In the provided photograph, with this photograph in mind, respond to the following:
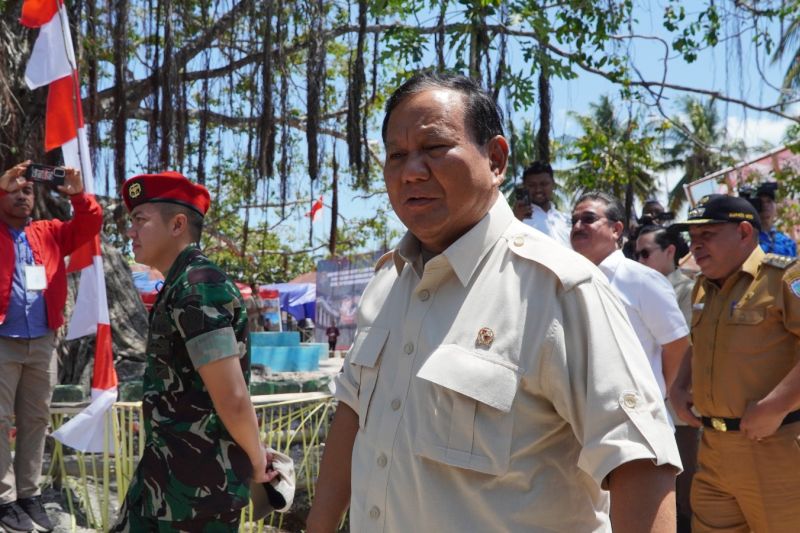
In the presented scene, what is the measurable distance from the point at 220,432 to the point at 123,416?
2.53 meters

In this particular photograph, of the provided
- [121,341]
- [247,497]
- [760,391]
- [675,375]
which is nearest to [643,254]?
[675,375]

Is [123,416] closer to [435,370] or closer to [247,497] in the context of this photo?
[247,497]

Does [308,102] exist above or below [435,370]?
above

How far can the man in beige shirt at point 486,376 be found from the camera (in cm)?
172

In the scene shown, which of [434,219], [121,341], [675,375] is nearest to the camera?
[434,219]

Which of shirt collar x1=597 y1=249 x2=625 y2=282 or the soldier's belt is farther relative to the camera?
shirt collar x1=597 y1=249 x2=625 y2=282

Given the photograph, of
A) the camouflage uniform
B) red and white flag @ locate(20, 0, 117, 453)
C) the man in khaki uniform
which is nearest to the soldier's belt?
the man in khaki uniform

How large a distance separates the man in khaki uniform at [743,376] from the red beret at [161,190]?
2.49 meters

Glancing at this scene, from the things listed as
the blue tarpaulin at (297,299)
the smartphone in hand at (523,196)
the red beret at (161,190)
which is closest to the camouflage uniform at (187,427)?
the red beret at (161,190)

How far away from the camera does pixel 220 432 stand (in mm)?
3350

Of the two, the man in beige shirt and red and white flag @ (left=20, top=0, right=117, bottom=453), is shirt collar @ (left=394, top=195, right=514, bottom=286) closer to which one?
the man in beige shirt

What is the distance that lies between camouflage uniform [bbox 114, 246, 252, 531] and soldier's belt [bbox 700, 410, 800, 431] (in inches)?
93.5

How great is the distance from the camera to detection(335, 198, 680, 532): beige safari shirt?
1.73m

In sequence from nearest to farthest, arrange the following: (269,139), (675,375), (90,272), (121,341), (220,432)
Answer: (220,432) → (675,375) → (90,272) → (269,139) → (121,341)
